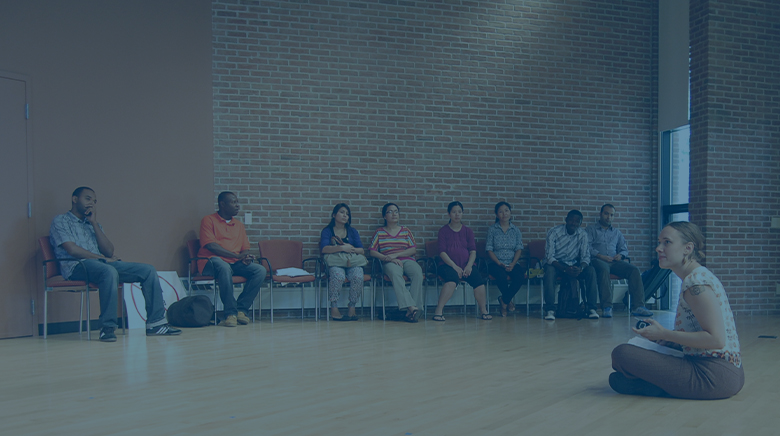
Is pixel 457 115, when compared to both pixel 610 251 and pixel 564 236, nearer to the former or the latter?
pixel 564 236

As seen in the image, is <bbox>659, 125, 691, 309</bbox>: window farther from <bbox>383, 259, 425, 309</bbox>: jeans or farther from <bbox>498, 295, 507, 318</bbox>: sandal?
<bbox>383, 259, 425, 309</bbox>: jeans

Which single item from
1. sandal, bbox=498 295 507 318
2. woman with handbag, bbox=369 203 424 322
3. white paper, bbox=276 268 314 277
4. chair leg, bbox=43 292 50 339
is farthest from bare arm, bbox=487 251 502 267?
chair leg, bbox=43 292 50 339

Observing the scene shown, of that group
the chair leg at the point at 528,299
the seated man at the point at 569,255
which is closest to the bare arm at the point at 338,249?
the chair leg at the point at 528,299

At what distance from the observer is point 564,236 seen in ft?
23.9

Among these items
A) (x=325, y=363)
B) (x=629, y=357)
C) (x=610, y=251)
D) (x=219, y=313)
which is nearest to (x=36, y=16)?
(x=219, y=313)

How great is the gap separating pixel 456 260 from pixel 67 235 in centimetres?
382

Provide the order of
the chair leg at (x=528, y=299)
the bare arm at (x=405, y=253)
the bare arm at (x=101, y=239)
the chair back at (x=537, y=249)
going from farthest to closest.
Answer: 1. the chair back at (x=537, y=249)
2. the chair leg at (x=528, y=299)
3. the bare arm at (x=405, y=253)
4. the bare arm at (x=101, y=239)

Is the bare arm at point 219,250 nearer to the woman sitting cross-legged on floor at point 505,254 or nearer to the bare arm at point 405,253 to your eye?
the bare arm at point 405,253

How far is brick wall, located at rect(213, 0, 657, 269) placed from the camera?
715cm

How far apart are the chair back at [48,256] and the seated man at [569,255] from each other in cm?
487

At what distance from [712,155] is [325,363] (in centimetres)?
554

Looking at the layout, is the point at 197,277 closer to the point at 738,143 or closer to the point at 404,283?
the point at 404,283

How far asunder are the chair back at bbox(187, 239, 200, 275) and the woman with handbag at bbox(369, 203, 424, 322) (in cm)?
182

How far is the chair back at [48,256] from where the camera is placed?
218 inches
